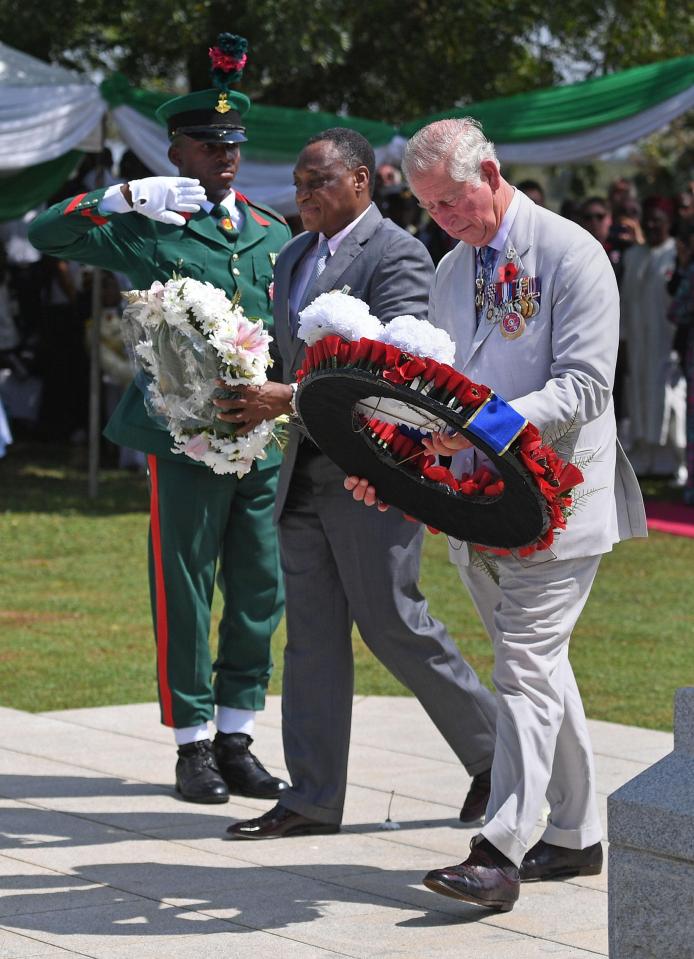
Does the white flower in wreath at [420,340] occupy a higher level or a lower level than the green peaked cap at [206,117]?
lower

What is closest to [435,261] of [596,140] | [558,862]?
[596,140]

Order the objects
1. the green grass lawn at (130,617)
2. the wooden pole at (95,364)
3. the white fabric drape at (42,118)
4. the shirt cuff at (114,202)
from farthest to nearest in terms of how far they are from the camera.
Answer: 1. the wooden pole at (95,364)
2. the white fabric drape at (42,118)
3. the green grass lawn at (130,617)
4. the shirt cuff at (114,202)

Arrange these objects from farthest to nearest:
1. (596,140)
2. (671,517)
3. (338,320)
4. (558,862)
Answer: (596,140), (671,517), (558,862), (338,320)

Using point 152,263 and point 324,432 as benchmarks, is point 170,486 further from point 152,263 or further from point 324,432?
point 324,432

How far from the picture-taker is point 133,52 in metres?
18.6

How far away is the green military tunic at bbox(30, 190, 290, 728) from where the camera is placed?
565 cm

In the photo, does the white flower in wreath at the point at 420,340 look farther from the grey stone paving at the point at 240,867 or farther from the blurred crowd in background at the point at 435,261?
the blurred crowd in background at the point at 435,261

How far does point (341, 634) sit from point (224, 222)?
1512 mm

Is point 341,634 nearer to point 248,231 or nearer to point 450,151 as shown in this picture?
point 248,231

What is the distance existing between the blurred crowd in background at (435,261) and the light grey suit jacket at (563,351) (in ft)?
28.4

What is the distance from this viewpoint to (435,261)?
14516mm

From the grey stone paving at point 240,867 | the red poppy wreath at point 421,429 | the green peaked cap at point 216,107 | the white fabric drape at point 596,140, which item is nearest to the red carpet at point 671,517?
the white fabric drape at point 596,140

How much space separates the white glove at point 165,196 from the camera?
5.45 meters

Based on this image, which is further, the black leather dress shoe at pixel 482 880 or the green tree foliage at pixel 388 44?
the green tree foliage at pixel 388 44
